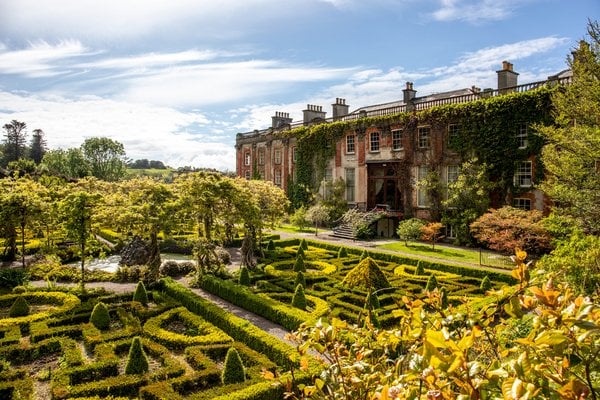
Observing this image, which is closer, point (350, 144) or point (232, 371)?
point (232, 371)

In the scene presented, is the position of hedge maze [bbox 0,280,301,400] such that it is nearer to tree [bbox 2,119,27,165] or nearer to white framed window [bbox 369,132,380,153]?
white framed window [bbox 369,132,380,153]

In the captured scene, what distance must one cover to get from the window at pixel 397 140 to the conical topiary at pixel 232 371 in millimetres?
26601

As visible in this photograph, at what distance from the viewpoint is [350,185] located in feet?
122

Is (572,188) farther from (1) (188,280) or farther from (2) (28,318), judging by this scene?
(2) (28,318)

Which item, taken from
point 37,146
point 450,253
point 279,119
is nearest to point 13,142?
point 37,146

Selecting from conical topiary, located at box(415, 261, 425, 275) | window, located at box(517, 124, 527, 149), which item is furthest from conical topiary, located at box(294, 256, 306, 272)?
window, located at box(517, 124, 527, 149)

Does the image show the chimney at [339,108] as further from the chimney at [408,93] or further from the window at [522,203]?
the window at [522,203]

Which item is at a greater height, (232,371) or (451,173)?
(451,173)

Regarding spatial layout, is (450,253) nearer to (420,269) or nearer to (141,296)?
(420,269)

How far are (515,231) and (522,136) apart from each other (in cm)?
756

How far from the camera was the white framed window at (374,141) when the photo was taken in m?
34.9

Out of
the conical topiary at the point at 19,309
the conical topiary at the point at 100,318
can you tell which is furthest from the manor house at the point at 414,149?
the conical topiary at the point at 19,309

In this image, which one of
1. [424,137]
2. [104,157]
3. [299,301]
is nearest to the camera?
[299,301]

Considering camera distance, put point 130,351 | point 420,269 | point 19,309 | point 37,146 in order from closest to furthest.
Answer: point 130,351, point 19,309, point 420,269, point 37,146
